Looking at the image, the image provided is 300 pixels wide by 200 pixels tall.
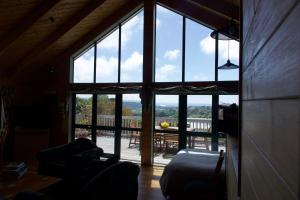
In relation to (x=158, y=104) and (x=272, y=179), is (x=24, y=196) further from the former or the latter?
(x=158, y=104)

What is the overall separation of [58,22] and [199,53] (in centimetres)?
370

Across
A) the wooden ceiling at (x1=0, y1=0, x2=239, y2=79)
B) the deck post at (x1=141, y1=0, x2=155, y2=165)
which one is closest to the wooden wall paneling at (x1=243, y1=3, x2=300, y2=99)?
the wooden ceiling at (x1=0, y1=0, x2=239, y2=79)

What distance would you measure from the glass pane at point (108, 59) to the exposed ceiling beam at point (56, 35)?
4.14 feet

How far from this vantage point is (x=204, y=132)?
6.18m

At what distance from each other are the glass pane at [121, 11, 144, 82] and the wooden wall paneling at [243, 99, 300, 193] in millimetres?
6308

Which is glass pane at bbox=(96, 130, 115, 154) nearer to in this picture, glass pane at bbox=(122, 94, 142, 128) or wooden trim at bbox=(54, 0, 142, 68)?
glass pane at bbox=(122, 94, 142, 128)

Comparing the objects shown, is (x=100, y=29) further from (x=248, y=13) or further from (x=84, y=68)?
(x=248, y=13)

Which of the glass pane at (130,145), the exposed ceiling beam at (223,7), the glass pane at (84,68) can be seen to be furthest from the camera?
the glass pane at (84,68)

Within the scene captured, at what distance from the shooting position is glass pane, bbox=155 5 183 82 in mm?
6496

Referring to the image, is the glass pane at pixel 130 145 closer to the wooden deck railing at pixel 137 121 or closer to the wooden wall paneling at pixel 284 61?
the wooden deck railing at pixel 137 121

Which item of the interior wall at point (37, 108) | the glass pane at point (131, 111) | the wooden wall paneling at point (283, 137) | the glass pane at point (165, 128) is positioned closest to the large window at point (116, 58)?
the glass pane at point (131, 111)

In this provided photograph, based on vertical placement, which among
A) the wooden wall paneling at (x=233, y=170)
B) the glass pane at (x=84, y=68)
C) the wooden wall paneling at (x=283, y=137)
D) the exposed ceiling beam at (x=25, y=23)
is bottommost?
the wooden wall paneling at (x=233, y=170)

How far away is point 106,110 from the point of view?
7.18 meters

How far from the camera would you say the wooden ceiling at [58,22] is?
5.15 m
